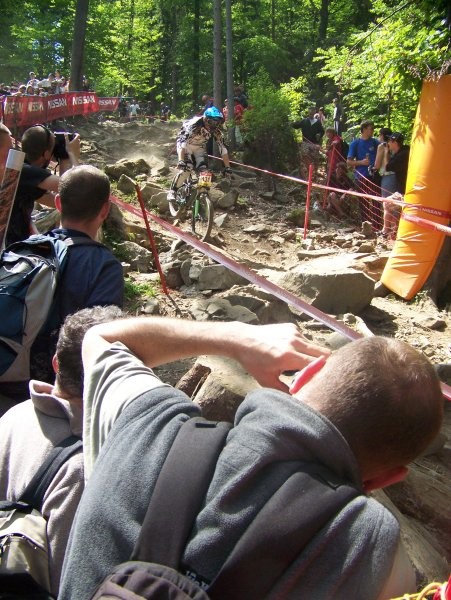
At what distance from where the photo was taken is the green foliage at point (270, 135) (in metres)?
15.4

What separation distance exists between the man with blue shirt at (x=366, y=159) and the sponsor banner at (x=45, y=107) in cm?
788

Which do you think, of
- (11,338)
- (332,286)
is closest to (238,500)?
(11,338)

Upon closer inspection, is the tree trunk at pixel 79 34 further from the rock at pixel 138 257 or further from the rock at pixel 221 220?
the rock at pixel 138 257

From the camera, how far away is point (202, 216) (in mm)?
9430

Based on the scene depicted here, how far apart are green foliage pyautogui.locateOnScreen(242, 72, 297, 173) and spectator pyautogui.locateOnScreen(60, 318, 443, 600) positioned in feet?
48.8

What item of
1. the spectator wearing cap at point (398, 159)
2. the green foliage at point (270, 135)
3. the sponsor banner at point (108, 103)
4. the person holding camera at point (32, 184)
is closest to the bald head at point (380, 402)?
the person holding camera at point (32, 184)

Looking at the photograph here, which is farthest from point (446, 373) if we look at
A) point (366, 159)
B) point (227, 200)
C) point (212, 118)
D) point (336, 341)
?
point (227, 200)

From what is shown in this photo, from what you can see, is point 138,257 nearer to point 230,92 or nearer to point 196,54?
point 230,92

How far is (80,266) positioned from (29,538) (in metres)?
1.25

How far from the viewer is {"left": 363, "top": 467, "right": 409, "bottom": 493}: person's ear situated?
1.00m

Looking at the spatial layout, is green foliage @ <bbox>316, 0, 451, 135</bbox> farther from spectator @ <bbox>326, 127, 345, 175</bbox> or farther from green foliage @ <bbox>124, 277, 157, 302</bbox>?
green foliage @ <bbox>124, 277, 157, 302</bbox>

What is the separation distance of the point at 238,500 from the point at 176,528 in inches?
3.8

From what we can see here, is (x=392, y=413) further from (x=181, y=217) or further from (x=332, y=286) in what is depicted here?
(x=181, y=217)

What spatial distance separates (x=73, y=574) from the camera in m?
0.96
